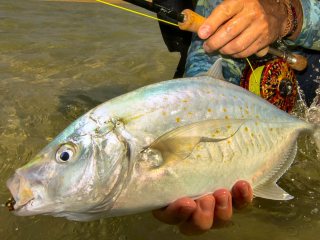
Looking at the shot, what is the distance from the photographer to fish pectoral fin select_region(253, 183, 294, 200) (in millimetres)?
1901

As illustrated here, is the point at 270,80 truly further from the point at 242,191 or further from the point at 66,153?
the point at 66,153

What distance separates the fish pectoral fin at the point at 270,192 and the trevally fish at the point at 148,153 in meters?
0.07

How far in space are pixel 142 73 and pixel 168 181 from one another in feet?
10.4

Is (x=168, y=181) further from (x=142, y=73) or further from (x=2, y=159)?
(x=142, y=73)

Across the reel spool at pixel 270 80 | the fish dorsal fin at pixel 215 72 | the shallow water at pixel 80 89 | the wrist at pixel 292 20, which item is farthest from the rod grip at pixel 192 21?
the shallow water at pixel 80 89

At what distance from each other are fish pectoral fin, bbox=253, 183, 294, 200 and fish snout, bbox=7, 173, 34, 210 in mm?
887

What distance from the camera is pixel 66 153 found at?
157 centimetres

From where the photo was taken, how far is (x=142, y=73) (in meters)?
4.73

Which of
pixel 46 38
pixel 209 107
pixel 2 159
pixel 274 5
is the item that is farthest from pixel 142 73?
pixel 209 107

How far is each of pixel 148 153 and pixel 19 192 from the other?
441mm

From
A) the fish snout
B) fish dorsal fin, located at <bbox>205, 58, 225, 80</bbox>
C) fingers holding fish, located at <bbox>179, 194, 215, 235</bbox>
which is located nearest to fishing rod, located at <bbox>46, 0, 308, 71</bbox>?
fish dorsal fin, located at <bbox>205, 58, 225, 80</bbox>

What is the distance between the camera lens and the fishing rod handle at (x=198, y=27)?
2109 mm

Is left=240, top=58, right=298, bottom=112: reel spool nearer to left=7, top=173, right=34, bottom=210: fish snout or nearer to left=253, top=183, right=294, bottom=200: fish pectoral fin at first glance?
left=253, top=183, right=294, bottom=200: fish pectoral fin

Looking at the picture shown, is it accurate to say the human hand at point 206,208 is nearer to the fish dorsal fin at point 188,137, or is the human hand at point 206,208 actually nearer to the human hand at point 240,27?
the fish dorsal fin at point 188,137
